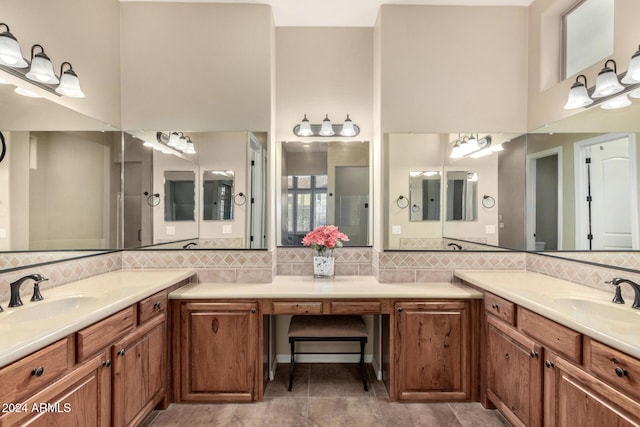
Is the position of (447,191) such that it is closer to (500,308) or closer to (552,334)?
(500,308)

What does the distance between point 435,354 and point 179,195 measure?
2352mm

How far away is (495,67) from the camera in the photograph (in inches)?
102

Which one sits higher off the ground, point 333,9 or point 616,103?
point 333,9

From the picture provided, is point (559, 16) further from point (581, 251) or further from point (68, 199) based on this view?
point (68, 199)

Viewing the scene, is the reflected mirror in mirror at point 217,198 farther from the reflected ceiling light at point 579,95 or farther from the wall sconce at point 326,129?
the reflected ceiling light at point 579,95

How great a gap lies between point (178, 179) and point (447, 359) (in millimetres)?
2522

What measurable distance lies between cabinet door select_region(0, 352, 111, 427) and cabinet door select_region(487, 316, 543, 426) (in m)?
2.21

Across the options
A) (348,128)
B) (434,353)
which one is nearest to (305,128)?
(348,128)

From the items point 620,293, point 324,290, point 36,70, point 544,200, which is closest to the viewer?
point 620,293

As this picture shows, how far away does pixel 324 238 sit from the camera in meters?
2.56

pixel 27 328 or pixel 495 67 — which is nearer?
pixel 27 328

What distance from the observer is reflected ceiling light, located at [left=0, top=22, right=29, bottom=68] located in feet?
5.17

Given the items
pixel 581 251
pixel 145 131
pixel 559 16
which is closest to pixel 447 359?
pixel 581 251

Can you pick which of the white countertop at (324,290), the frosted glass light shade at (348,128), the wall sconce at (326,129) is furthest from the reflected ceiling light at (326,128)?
the white countertop at (324,290)
